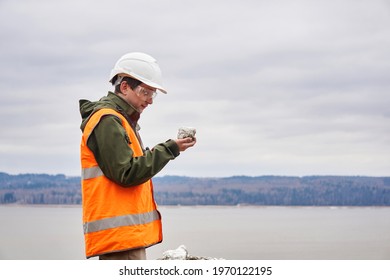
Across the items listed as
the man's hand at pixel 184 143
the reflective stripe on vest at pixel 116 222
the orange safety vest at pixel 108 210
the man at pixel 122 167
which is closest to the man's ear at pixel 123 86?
the man at pixel 122 167

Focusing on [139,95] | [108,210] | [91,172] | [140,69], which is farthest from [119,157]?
[140,69]

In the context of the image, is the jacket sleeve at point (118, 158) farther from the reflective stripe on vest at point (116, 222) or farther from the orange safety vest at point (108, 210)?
the reflective stripe on vest at point (116, 222)

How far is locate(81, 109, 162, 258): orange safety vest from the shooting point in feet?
15.7

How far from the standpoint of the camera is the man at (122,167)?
473cm

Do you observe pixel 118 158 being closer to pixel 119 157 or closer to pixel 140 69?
pixel 119 157

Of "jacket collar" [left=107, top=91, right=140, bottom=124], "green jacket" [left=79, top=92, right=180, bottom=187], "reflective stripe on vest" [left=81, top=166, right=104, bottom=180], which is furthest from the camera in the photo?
"jacket collar" [left=107, top=91, right=140, bottom=124]

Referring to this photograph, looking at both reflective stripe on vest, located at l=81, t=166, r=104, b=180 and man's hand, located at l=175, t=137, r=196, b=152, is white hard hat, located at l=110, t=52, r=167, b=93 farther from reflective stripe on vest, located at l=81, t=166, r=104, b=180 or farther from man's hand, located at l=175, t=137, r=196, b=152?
reflective stripe on vest, located at l=81, t=166, r=104, b=180

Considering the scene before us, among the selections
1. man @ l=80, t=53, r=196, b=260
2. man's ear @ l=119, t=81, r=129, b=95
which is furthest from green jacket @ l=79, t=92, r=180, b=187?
man's ear @ l=119, t=81, r=129, b=95

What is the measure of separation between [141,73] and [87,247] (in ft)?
3.63

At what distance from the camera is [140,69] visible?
16.4 feet

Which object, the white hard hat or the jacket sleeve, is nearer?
the jacket sleeve
